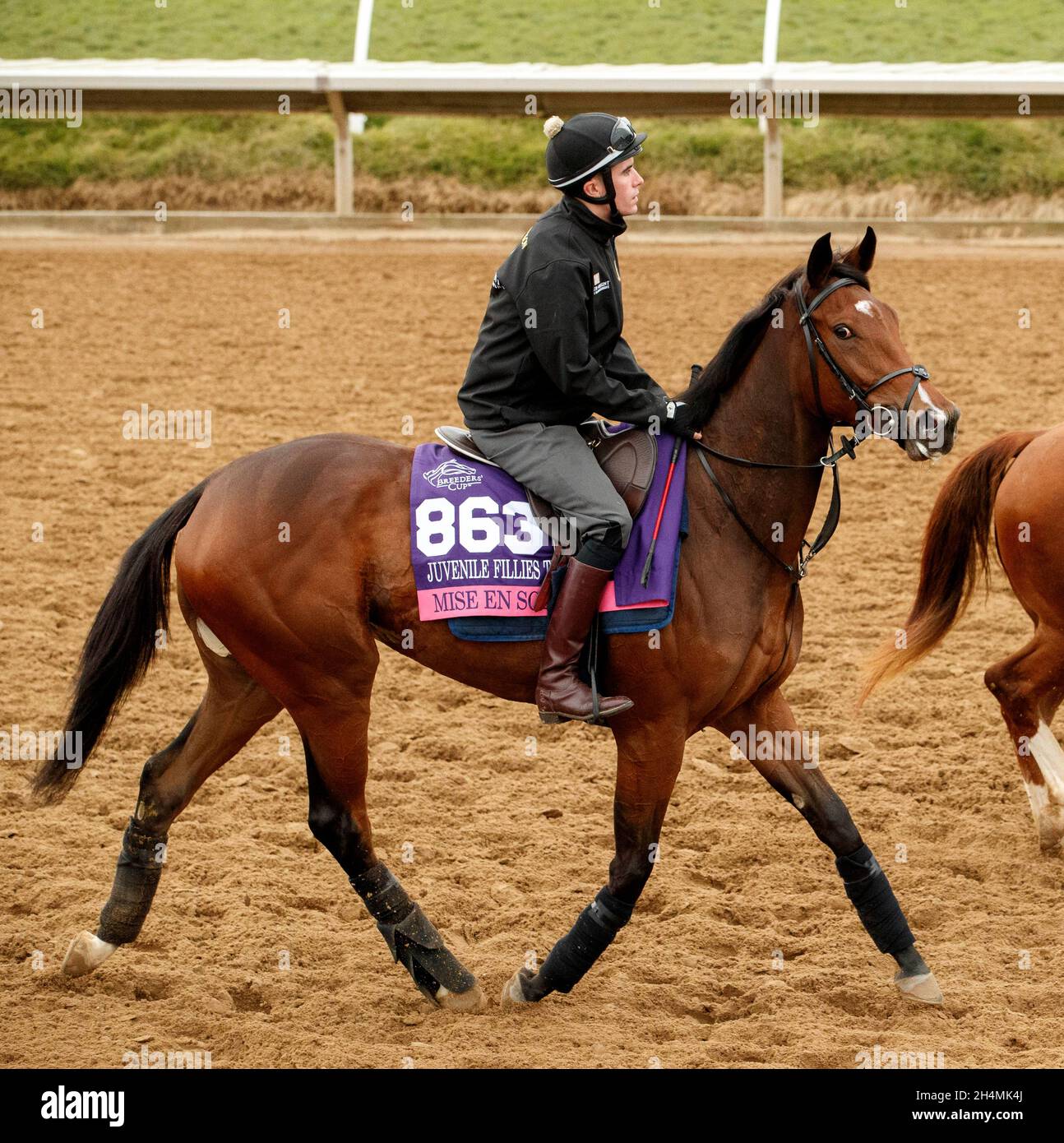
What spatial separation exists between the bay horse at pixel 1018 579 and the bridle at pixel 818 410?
1501mm

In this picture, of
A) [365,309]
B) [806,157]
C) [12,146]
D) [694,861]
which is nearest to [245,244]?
[365,309]

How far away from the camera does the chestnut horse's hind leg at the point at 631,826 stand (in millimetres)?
4281

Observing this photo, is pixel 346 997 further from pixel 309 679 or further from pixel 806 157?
pixel 806 157

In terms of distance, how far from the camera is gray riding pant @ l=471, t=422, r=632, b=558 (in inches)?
164

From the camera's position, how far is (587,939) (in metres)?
4.32

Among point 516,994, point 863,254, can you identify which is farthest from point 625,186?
point 516,994

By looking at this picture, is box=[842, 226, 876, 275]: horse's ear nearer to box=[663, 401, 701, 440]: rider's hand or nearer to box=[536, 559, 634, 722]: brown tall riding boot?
box=[663, 401, 701, 440]: rider's hand

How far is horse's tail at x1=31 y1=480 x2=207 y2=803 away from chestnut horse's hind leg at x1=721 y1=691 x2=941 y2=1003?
203 centimetres

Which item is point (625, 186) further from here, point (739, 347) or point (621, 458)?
point (621, 458)

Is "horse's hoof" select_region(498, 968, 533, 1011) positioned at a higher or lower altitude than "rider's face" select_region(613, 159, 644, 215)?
lower

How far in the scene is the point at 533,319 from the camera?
4188 mm

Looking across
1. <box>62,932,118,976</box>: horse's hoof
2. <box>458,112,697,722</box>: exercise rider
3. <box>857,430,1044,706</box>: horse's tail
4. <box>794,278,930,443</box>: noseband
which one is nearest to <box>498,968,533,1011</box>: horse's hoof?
<box>458,112,697,722</box>: exercise rider

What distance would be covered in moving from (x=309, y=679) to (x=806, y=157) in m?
15.9

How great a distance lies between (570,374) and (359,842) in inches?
64.5
